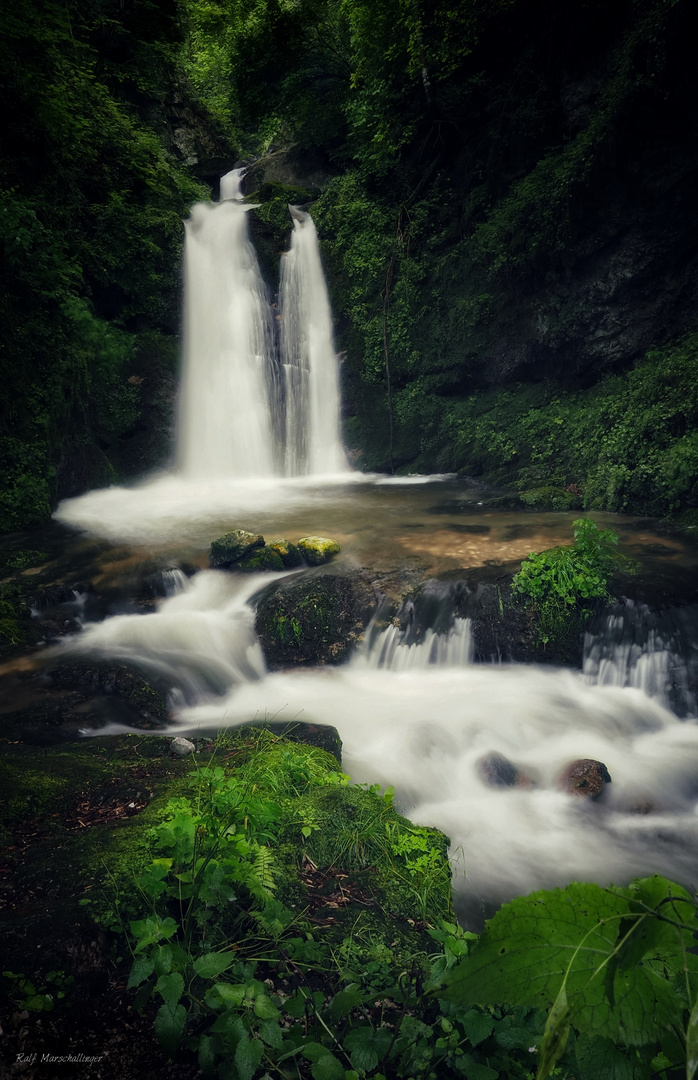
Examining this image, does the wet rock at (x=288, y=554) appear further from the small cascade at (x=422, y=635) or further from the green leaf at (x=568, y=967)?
the green leaf at (x=568, y=967)

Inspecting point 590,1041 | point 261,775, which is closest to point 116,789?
point 261,775

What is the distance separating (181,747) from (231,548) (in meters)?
4.22

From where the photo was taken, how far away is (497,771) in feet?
16.4

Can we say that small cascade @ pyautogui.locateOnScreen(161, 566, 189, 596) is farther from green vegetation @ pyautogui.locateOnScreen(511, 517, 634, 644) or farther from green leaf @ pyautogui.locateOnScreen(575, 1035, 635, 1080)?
green leaf @ pyautogui.locateOnScreen(575, 1035, 635, 1080)

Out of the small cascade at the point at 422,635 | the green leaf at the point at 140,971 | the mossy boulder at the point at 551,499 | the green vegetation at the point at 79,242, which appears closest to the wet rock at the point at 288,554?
the small cascade at the point at 422,635

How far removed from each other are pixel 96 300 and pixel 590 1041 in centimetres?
1459

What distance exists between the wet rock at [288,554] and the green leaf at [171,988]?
6337 mm

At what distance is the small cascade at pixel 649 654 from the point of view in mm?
5812

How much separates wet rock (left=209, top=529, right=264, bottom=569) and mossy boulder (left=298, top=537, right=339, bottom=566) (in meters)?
0.63

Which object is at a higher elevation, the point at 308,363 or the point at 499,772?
the point at 308,363

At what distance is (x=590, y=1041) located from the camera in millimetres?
1292

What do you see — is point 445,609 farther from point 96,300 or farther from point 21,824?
point 96,300

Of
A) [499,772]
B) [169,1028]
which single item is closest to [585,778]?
[499,772]

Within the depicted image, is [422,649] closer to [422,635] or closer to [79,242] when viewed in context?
[422,635]
